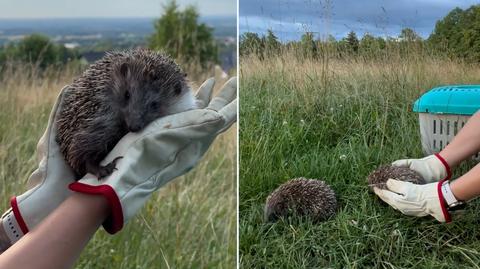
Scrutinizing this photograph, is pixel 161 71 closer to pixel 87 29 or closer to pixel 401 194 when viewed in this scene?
pixel 401 194

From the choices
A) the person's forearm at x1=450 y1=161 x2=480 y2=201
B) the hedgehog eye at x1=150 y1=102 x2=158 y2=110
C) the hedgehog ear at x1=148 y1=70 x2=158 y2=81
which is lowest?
the person's forearm at x1=450 y1=161 x2=480 y2=201

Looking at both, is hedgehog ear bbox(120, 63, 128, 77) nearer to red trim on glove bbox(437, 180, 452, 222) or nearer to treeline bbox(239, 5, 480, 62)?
treeline bbox(239, 5, 480, 62)

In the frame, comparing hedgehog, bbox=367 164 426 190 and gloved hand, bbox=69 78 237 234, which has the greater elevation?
gloved hand, bbox=69 78 237 234

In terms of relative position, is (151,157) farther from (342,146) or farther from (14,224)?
(342,146)

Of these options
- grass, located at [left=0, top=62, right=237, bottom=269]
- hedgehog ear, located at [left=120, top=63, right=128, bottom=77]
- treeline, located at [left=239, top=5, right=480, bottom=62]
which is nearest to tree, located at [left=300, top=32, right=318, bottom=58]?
treeline, located at [left=239, top=5, right=480, bottom=62]

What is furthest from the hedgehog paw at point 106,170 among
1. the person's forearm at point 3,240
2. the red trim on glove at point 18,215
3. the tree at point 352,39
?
the tree at point 352,39

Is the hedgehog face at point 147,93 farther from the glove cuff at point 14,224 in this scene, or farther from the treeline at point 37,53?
the treeline at point 37,53
